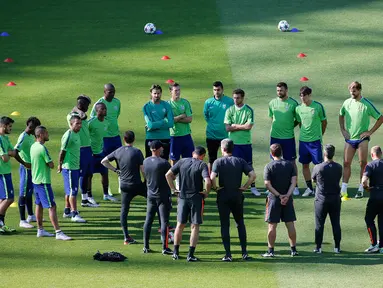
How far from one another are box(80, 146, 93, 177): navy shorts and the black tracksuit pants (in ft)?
14.6

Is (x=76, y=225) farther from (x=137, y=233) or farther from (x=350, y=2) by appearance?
(x=350, y=2)

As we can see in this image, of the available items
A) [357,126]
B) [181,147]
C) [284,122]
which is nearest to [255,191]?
[284,122]

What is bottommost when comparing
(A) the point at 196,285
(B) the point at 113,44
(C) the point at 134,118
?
(A) the point at 196,285

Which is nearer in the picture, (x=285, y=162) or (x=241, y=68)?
(x=285, y=162)

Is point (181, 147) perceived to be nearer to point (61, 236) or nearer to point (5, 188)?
point (61, 236)

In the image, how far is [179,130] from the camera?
60.4 ft

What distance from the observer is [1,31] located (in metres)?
28.8

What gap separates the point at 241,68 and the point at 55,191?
27.3ft

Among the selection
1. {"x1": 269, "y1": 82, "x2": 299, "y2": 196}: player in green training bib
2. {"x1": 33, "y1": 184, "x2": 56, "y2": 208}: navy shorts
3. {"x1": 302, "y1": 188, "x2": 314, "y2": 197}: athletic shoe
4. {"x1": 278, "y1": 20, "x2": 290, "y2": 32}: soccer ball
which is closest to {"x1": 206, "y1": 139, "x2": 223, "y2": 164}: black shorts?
{"x1": 269, "y1": 82, "x2": 299, "y2": 196}: player in green training bib

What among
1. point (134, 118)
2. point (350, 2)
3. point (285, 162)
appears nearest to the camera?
point (285, 162)

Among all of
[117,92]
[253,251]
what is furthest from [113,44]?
[253,251]

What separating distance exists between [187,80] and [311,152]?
7.04m

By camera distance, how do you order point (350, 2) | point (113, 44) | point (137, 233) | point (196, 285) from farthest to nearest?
point (350, 2)
point (113, 44)
point (137, 233)
point (196, 285)

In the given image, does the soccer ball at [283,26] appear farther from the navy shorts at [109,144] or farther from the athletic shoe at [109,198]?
the athletic shoe at [109,198]
